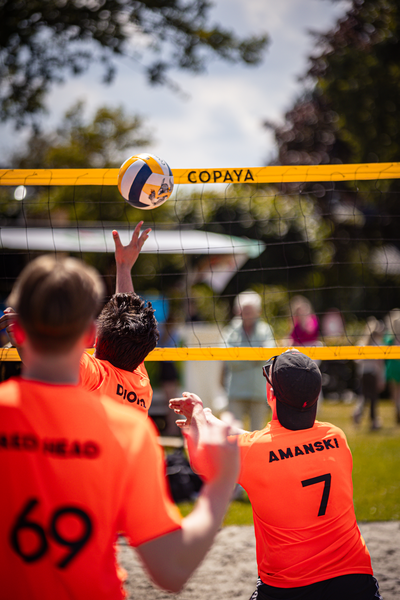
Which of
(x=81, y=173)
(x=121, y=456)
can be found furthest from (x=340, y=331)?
(x=121, y=456)

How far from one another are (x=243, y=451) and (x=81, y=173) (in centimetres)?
241

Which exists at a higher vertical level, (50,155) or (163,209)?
(50,155)

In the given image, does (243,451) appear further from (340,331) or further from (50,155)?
(50,155)

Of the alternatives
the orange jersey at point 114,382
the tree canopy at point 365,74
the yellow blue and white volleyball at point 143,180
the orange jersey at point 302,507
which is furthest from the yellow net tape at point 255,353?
the tree canopy at point 365,74

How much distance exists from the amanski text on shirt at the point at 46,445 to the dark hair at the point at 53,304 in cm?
20

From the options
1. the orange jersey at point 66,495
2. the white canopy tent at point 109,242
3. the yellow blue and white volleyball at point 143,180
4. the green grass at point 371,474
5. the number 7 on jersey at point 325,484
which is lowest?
the green grass at point 371,474

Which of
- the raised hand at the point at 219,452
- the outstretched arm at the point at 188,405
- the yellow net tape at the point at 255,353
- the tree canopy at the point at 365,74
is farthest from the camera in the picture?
the tree canopy at the point at 365,74

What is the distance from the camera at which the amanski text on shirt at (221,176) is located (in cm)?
353

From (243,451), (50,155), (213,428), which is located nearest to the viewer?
(213,428)

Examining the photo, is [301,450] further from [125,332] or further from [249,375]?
[249,375]

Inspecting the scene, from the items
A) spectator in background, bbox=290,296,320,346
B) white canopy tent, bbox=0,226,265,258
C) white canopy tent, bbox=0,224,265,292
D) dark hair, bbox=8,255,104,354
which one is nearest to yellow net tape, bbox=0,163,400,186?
dark hair, bbox=8,255,104,354

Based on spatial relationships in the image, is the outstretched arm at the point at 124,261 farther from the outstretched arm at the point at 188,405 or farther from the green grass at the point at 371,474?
the green grass at the point at 371,474

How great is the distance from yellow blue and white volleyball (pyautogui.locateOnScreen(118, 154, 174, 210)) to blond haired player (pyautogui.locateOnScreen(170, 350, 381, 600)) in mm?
1651

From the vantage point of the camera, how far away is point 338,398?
41.4 feet
